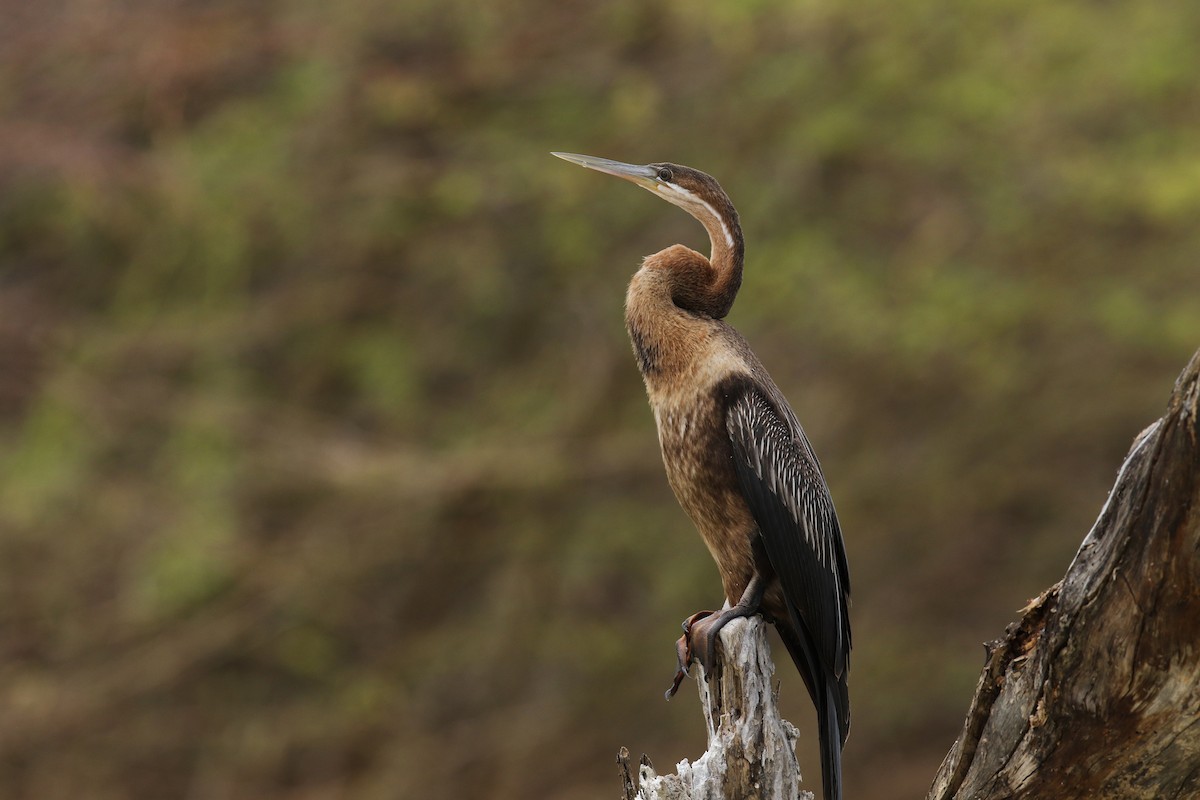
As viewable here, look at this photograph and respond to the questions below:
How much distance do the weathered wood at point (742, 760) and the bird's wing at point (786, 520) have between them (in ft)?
0.80

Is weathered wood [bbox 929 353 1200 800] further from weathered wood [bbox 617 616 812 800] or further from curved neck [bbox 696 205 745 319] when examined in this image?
curved neck [bbox 696 205 745 319]

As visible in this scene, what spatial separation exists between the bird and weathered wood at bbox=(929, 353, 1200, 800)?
2.22ft

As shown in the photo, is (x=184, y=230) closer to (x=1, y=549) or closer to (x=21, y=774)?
(x=1, y=549)

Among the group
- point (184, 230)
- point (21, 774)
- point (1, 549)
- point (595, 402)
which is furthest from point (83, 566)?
point (595, 402)

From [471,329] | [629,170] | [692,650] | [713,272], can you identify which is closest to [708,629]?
[692,650]

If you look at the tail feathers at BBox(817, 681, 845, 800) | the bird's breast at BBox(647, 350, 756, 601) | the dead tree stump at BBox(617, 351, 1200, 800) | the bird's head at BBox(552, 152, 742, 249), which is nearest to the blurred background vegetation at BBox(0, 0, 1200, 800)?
the bird's head at BBox(552, 152, 742, 249)

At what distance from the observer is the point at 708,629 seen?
10.2 ft

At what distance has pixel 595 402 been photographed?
883 centimetres

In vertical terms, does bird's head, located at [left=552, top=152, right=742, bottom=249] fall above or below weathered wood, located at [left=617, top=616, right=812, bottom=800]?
above

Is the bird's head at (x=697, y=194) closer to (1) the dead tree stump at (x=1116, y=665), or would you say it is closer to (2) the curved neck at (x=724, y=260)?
(2) the curved neck at (x=724, y=260)

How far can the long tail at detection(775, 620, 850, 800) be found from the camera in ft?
9.95

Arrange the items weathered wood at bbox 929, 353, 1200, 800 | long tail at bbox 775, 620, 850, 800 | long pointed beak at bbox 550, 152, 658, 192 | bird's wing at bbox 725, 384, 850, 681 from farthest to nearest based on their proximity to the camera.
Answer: long pointed beak at bbox 550, 152, 658, 192 → bird's wing at bbox 725, 384, 850, 681 → long tail at bbox 775, 620, 850, 800 → weathered wood at bbox 929, 353, 1200, 800

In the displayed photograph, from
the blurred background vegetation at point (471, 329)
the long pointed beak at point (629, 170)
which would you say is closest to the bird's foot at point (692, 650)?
the long pointed beak at point (629, 170)

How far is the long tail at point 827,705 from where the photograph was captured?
3031mm
